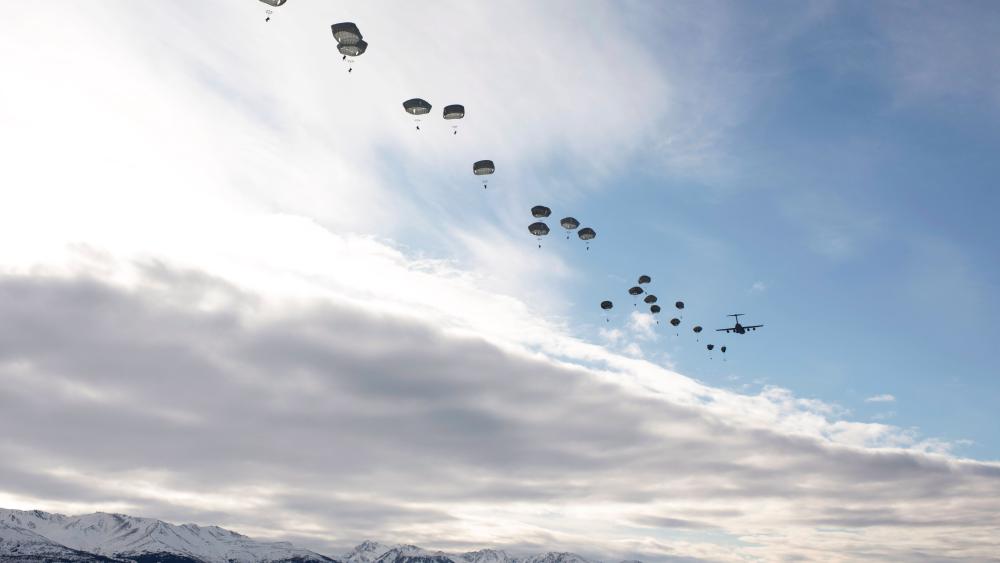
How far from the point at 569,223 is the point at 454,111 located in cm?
3418

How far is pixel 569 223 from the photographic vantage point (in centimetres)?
14638

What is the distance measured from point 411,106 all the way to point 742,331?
9005cm

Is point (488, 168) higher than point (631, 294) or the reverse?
higher

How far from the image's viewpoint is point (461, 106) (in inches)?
5128

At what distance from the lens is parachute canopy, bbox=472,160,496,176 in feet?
452

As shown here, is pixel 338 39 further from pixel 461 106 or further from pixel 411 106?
pixel 461 106

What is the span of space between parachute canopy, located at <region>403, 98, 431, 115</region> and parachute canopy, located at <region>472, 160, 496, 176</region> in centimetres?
1693

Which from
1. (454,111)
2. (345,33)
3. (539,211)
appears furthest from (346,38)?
(539,211)

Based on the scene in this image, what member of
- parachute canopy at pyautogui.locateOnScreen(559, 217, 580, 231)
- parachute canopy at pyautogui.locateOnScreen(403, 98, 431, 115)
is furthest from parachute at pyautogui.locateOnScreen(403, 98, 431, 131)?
parachute canopy at pyautogui.locateOnScreen(559, 217, 580, 231)

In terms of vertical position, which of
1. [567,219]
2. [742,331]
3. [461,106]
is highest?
[461,106]

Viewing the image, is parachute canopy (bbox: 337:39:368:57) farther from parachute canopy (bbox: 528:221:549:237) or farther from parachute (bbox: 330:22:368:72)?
parachute canopy (bbox: 528:221:549:237)

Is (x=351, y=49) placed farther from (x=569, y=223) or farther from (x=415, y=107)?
(x=569, y=223)

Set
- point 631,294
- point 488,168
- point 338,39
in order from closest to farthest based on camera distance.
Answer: point 338,39, point 488,168, point 631,294

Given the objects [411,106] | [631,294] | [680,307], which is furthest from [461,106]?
[680,307]
